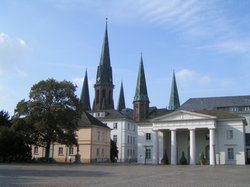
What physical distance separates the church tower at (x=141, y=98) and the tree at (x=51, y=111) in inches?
2078

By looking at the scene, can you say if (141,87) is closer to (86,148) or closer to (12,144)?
(86,148)

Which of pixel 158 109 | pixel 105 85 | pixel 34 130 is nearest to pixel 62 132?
pixel 34 130

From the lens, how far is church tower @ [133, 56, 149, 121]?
346 feet

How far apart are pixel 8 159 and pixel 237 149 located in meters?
36.3

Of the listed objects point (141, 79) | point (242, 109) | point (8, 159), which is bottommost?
point (8, 159)

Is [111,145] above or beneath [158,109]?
beneath

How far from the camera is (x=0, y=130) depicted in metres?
49.8

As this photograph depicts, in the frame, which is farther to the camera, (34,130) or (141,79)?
(141,79)

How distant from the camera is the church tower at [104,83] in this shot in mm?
114875

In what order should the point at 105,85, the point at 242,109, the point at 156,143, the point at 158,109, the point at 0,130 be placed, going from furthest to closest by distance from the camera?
the point at 158,109, the point at 105,85, the point at 242,109, the point at 156,143, the point at 0,130

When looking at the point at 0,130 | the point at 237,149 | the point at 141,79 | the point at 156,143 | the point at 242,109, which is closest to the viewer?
the point at 0,130

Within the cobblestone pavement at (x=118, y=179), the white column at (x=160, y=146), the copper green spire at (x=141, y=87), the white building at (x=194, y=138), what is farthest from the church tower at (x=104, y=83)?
the cobblestone pavement at (x=118, y=179)

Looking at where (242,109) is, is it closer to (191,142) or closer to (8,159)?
(191,142)

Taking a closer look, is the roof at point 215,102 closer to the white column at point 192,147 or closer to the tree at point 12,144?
the white column at point 192,147
